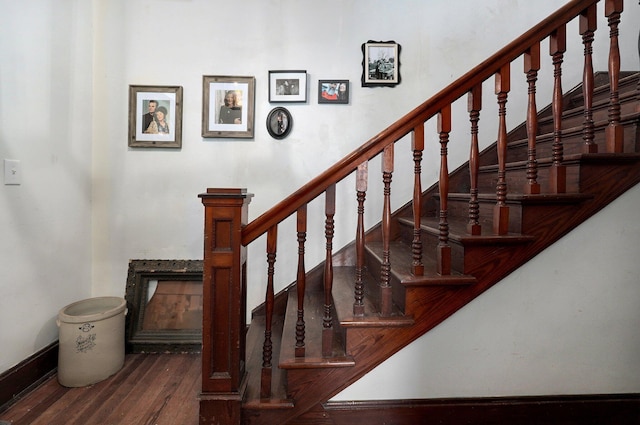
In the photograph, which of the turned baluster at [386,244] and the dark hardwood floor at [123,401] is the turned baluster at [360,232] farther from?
the dark hardwood floor at [123,401]

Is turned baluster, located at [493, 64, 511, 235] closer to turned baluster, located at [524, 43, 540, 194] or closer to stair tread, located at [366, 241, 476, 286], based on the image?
turned baluster, located at [524, 43, 540, 194]

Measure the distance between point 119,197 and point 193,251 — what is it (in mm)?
639

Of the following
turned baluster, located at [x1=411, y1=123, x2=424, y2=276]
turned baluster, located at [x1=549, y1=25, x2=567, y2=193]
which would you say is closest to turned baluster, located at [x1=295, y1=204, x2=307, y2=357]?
turned baluster, located at [x1=411, y1=123, x2=424, y2=276]

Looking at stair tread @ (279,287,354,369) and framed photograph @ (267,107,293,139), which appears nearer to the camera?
stair tread @ (279,287,354,369)

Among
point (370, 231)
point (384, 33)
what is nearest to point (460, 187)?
point (370, 231)

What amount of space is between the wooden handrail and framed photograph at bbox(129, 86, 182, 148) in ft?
4.05

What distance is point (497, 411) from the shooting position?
3.95 ft

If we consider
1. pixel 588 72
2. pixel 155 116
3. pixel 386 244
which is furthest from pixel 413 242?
pixel 155 116

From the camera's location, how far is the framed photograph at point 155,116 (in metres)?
1.96

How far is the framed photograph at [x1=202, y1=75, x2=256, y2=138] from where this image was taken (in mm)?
1966

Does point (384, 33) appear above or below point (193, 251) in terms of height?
above

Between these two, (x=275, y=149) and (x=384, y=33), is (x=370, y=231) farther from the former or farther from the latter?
(x=384, y=33)

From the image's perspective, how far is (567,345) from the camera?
4.01 feet

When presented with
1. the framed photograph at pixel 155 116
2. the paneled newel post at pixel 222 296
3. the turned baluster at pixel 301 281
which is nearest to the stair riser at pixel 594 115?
the turned baluster at pixel 301 281
